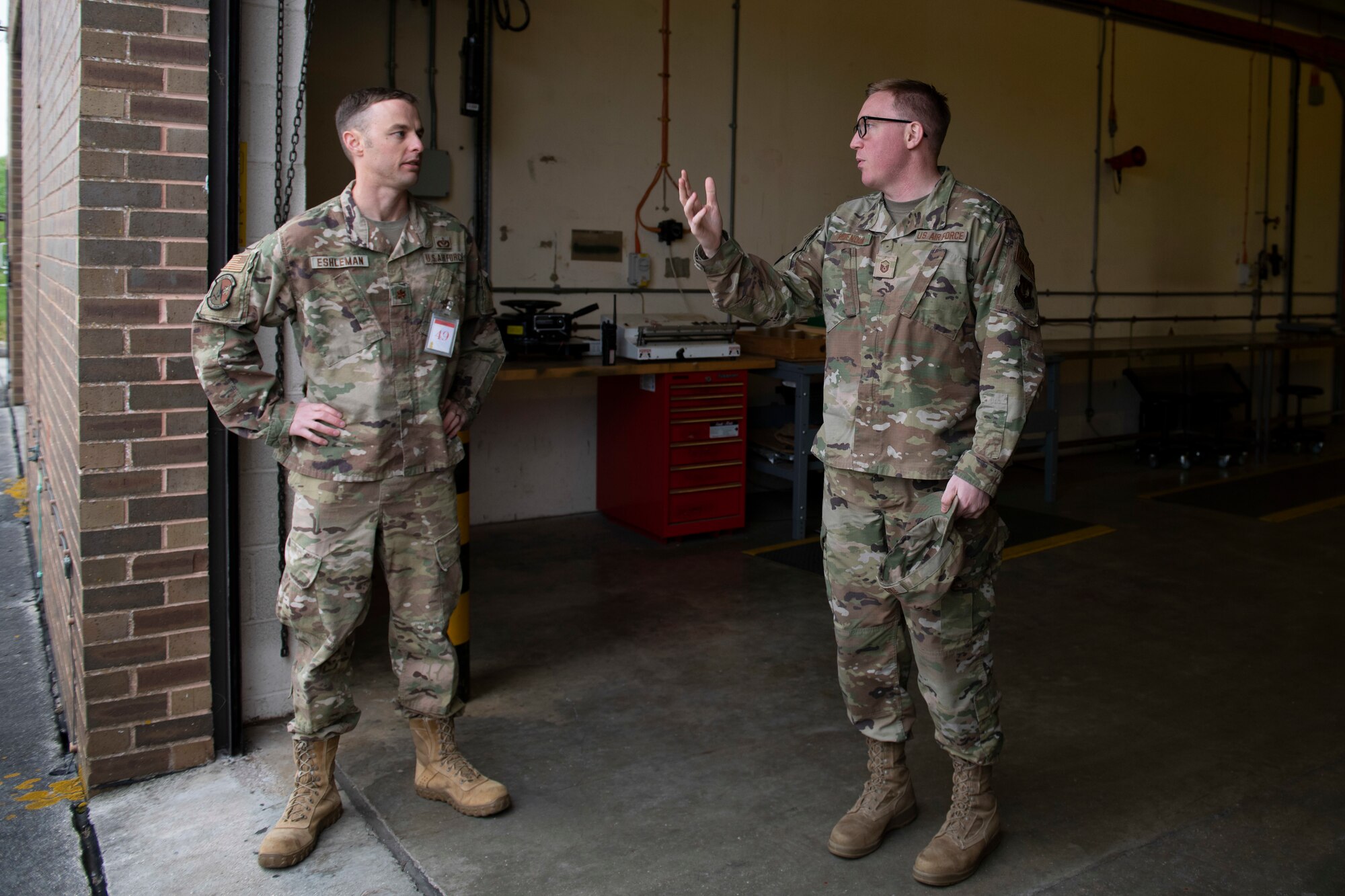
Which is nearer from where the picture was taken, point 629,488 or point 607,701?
point 607,701

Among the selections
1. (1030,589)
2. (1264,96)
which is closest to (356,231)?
(1030,589)

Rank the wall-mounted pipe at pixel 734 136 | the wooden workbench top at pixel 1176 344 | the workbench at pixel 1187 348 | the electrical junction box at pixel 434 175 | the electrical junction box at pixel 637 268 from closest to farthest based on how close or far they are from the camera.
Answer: the electrical junction box at pixel 434 175, the electrical junction box at pixel 637 268, the wall-mounted pipe at pixel 734 136, the workbench at pixel 1187 348, the wooden workbench top at pixel 1176 344

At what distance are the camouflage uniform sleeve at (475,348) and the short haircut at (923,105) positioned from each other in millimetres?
987

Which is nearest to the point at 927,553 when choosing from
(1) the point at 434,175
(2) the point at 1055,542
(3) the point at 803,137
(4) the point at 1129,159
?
(2) the point at 1055,542

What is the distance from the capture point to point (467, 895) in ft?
7.39

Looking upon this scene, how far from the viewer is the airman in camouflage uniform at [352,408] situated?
2.38 metres

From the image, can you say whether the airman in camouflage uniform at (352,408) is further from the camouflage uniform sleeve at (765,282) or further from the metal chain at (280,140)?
the camouflage uniform sleeve at (765,282)

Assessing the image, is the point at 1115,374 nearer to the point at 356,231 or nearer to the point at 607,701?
the point at 607,701

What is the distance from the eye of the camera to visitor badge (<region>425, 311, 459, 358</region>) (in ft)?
8.10

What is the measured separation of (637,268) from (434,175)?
1.20 m

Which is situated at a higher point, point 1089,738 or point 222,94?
point 222,94

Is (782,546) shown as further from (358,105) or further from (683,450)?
(358,105)

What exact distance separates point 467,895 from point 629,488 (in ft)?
11.1

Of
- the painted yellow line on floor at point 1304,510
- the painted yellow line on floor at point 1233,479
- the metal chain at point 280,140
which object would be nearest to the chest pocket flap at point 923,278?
the metal chain at point 280,140
